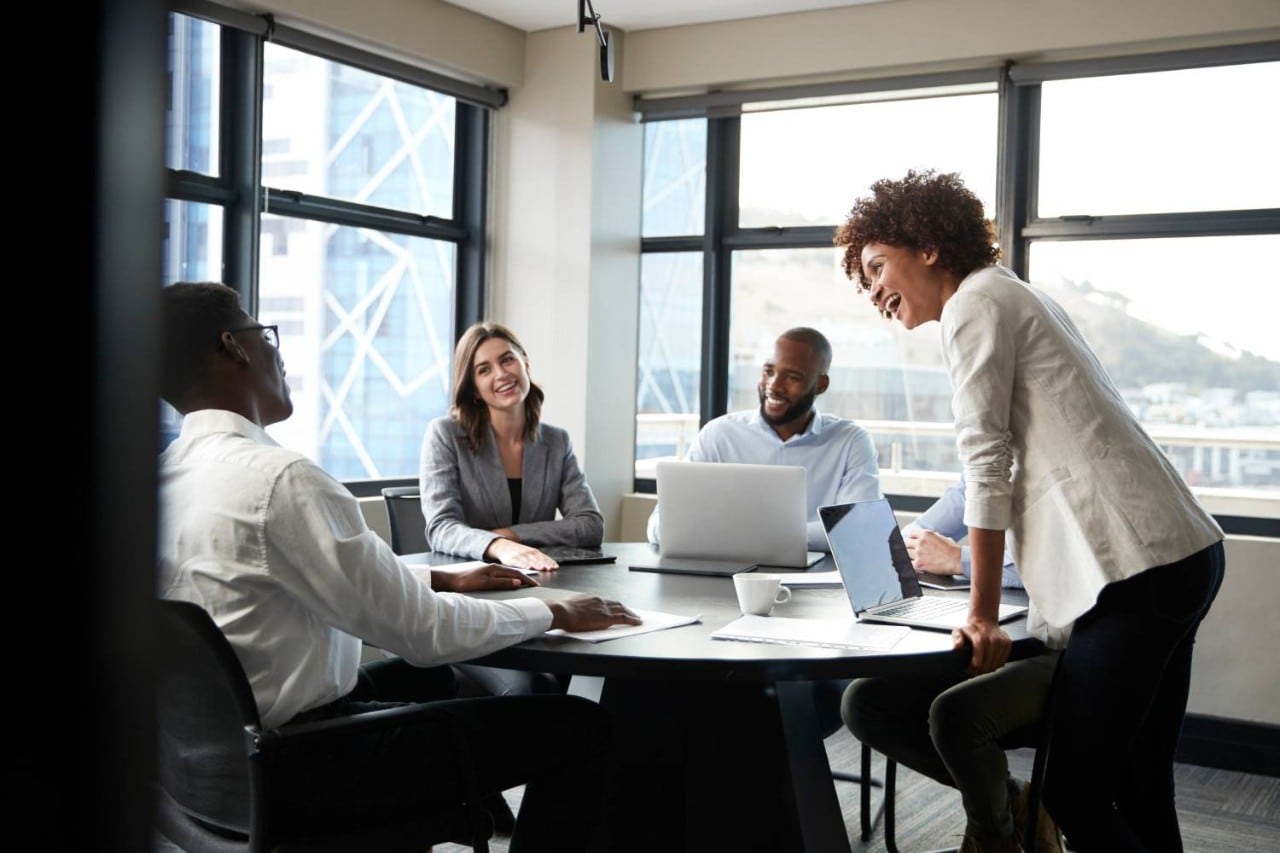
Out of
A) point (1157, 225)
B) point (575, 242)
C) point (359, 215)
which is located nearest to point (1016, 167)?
point (1157, 225)

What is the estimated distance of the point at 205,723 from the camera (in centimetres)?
162

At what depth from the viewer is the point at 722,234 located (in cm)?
517

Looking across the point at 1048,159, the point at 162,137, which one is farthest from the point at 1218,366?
the point at 162,137

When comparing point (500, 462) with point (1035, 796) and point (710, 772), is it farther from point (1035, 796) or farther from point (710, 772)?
point (1035, 796)

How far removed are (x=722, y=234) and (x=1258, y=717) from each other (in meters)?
2.70

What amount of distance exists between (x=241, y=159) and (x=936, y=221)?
9.43 ft

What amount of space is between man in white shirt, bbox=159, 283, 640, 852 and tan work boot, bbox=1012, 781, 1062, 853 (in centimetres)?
92

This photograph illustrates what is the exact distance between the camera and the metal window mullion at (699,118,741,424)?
5129 millimetres

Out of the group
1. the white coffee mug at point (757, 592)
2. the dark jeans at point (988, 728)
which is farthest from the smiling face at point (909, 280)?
the dark jeans at point (988, 728)

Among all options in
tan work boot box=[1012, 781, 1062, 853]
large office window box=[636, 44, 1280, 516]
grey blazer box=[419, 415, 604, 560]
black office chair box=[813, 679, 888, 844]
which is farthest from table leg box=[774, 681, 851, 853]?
large office window box=[636, 44, 1280, 516]

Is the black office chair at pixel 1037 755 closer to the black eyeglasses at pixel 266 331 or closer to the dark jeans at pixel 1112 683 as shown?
the dark jeans at pixel 1112 683

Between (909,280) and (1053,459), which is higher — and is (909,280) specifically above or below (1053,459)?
above

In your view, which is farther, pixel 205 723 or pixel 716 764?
pixel 716 764

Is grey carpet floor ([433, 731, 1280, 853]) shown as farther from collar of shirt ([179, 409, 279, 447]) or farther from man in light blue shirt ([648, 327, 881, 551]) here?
collar of shirt ([179, 409, 279, 447])
